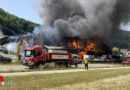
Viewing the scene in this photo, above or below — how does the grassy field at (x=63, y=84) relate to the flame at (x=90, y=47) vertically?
below

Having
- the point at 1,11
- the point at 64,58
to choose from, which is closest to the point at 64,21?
the point at 64,58

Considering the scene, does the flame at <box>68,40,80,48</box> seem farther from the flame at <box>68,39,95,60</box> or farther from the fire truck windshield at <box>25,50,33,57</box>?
the fire truck windshield at <box>25,50,33,57</box>

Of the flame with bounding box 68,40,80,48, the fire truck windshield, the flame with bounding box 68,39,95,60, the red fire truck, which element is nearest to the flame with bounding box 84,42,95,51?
the flame with bounding box 68,39,95,60

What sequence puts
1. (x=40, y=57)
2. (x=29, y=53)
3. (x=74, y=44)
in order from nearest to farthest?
(x=29, y=53) < (x=40, y=57) < (x=74, y=44)

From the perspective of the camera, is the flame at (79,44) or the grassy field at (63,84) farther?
the flame at (79,44)

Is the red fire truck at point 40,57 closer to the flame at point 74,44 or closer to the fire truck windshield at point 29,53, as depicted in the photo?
the fire truck windshield at point 29,53

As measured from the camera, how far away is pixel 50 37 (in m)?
53.1

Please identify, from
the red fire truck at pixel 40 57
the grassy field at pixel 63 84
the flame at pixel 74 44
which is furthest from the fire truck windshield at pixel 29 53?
the flame at pixel 74 44

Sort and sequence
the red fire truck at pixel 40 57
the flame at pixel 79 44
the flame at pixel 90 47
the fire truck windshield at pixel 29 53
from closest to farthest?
1. the red fire truck at pixel 40 57
2. the fire truck windshield at pixel 29 53
3. the flame at pixel 90 47
4. the flame at pixel 79 44

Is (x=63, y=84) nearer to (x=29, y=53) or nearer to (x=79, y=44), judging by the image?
(x=29, y=53)

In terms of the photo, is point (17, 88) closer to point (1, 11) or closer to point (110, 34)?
point (110, 34)

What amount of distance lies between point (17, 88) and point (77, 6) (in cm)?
4921

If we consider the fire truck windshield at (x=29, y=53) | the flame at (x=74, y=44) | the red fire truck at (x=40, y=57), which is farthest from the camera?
the flame at (x=74, y=44)

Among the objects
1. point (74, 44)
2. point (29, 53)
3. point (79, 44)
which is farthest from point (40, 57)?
point (79, 44)
